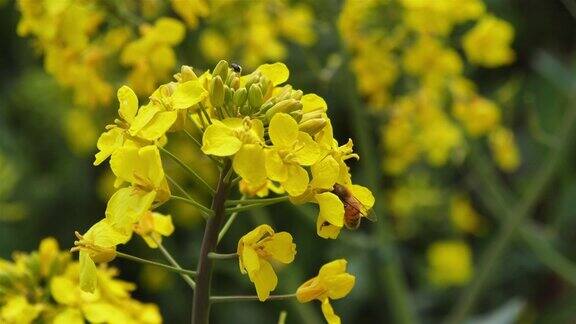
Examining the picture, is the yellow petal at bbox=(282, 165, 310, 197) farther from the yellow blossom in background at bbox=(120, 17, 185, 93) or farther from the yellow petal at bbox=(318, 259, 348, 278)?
the yellow blossom in background at bbox=(120, 17, 185, 93)

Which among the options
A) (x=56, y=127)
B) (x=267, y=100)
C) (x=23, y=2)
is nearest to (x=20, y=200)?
(x=56, y=127)

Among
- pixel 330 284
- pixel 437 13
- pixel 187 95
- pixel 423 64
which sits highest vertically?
pixel 187 95

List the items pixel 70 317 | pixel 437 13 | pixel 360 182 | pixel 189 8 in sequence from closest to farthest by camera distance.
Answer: pixel 70 317 → pixel 189 8 → pixel 437 13 → pixel 360 182

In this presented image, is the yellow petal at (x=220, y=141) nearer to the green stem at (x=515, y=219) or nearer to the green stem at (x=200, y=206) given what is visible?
the green stem at (x=200, y=206)

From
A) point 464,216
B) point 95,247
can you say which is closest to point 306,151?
point 95,247

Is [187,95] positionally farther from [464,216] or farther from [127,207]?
[464,216]

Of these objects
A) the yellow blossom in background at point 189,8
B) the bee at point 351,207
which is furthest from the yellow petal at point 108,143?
the yellow blossom in background at point 189,8

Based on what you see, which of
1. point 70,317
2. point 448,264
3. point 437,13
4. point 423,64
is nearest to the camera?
point 70,317
